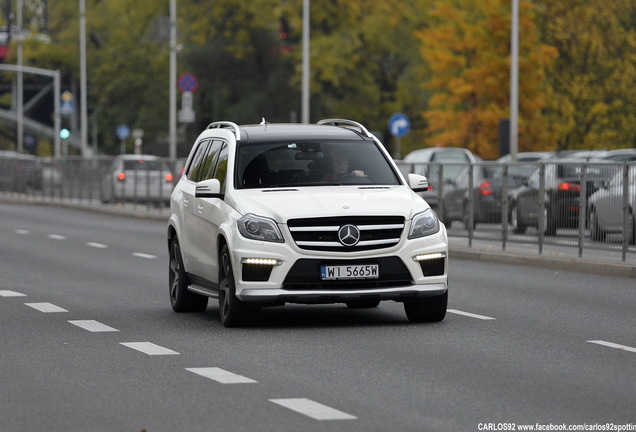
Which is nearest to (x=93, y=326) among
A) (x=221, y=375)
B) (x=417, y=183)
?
(x=417, y=183)

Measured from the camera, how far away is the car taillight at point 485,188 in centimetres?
2534

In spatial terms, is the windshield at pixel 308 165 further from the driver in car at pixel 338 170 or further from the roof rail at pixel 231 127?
the roof rail at pixel 231 127

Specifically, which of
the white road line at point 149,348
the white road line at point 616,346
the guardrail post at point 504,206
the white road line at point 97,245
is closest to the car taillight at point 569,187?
the guardrail post at point 504,206

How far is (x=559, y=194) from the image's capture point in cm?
2292

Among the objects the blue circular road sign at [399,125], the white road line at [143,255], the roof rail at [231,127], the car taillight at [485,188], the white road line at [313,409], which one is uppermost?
the blue circular road sign at [399,125]

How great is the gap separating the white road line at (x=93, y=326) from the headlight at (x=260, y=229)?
132 cm

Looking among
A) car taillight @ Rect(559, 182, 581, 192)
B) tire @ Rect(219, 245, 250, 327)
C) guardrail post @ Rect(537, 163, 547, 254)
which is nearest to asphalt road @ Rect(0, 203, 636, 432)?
tire @ Rect(219, 245, 250, 327)

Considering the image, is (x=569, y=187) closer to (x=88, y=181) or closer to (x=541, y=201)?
(x=541, y=201)

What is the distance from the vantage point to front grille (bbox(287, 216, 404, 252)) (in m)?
13.3

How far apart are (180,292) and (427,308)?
2.44 metres

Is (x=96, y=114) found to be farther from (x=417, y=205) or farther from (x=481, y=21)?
(x=417, y=205)

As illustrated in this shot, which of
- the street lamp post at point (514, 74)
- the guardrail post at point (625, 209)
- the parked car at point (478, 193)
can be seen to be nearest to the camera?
the guardrail post at point (625, 209)

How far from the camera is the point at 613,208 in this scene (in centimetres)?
2164

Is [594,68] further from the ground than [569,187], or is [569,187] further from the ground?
[594,68]
